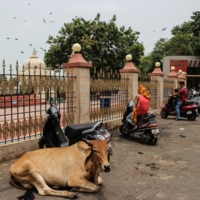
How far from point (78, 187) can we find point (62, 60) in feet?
80.1

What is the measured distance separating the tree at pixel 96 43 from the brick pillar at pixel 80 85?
18.2 m

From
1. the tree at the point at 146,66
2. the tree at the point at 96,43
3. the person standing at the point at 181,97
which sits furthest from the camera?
the tree at the point at 146,66

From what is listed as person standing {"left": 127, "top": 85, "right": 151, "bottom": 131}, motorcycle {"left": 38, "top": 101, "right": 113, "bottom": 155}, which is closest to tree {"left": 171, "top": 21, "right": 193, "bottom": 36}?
person standing {"left": 127, "top": 85, "right": 151, "bottom": 131}

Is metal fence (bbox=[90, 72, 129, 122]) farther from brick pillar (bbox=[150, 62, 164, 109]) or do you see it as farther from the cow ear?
the cow ear

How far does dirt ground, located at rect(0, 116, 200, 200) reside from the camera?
392cm

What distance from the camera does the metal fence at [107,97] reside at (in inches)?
327

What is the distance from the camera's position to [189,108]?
11695 mm

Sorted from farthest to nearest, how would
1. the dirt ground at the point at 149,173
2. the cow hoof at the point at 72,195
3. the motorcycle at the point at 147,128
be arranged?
the motorcycle at the point at 147,128 → the dirt ground at the point at 149,173 → the cow hoof at the point at 72,195

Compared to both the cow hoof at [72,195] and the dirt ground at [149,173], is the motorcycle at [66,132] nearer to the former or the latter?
the dirt ground at [149,173]

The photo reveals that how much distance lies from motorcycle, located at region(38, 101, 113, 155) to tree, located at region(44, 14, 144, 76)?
20910 mm

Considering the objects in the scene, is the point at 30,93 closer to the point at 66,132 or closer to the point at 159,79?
the point at 66,132

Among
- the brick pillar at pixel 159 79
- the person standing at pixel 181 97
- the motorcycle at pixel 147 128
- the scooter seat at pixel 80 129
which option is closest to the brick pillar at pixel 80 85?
the motorcycle at pixel 147 128

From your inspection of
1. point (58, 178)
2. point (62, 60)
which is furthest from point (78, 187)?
point (62, 60)

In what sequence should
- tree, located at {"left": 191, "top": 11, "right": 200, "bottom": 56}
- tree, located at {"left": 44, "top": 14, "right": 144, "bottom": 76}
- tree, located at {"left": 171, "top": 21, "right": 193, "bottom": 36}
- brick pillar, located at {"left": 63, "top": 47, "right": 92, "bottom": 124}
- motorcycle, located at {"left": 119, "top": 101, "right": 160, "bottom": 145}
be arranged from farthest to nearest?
tree, located at {"left": 171, "top": 21, "right": 193, "bottom": 36} < tree, located at {"left": 191, "top": 11, "right": 200, "bottom": 56} < tree, located at {"left": 44, "top": 14, "right": 144, "bottom": 76} < brick pillar, located at {"left": 63, "top": 47, "right": 92, "bottom": 124} < motorcycle, located at {"left": 119, "top": 101, "right": 160, "bottom": 145}
